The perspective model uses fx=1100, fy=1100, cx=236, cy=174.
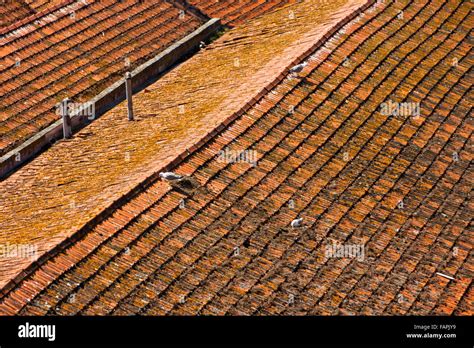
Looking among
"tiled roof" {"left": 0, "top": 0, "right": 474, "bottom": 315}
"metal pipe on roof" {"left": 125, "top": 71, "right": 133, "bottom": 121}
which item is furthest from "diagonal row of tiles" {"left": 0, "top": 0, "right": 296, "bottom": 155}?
"tiled roof" {"left": 0, "top": 0, "right": 474, "bottom": 315}

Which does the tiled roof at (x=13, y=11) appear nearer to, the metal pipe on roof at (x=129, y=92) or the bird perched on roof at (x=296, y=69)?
the metal pipe on roof at (x=129, y=92)

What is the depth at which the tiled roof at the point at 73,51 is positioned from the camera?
917 inches

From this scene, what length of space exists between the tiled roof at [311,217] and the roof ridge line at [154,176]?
66 millimetres

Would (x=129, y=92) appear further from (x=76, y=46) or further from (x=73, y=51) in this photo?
(x=76, y=46)

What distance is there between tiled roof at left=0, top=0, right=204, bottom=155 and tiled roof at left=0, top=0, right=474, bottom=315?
4.97 metres

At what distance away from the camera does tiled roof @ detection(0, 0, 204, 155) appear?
2330 centimetres

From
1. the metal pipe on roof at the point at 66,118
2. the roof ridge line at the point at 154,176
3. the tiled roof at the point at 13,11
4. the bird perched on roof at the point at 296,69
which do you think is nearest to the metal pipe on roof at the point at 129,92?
the metal pipe on roof at the point at 66,118

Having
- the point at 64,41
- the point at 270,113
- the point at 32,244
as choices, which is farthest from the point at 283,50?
the point at 32,244

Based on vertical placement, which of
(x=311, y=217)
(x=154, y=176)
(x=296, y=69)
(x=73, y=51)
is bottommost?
(x=311, y=217)

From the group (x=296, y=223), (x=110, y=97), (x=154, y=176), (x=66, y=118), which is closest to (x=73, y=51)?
(x=110, y=97)

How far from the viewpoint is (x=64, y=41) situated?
2555 cm

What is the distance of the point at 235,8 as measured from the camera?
2873 centimetres

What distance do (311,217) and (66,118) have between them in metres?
6.75

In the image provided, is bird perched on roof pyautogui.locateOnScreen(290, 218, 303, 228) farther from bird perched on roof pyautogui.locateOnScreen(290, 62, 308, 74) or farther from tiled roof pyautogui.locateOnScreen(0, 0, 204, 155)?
tiled roof pyautogui.locateOnScreen(0, 0, 204, 155)
